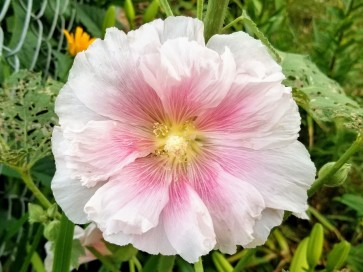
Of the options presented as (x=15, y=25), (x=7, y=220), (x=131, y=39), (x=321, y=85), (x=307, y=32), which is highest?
(x=131, y=39)

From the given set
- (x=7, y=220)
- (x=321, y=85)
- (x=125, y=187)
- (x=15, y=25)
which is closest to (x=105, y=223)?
(x=125, y=187)

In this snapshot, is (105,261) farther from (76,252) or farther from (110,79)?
(110,79)

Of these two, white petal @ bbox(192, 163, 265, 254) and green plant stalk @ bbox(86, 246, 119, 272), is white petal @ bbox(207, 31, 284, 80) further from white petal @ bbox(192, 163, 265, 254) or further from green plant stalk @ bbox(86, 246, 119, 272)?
green plant stalk @ bbox(86, 246, 119, 272)

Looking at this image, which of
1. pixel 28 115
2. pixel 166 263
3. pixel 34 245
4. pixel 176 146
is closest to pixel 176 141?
pixel 176 146

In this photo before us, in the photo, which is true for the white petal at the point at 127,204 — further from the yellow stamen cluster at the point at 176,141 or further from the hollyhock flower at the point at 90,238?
the hollyhock flower at the point at 90,238

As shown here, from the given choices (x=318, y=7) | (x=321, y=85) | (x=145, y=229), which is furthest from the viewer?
(x=318, y=7)

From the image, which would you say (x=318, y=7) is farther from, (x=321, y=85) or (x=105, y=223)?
(x=105, y=223)

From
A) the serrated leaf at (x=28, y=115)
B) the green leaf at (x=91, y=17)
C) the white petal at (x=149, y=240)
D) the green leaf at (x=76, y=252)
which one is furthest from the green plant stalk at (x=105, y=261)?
the green leaf at (x=91, y=17)
